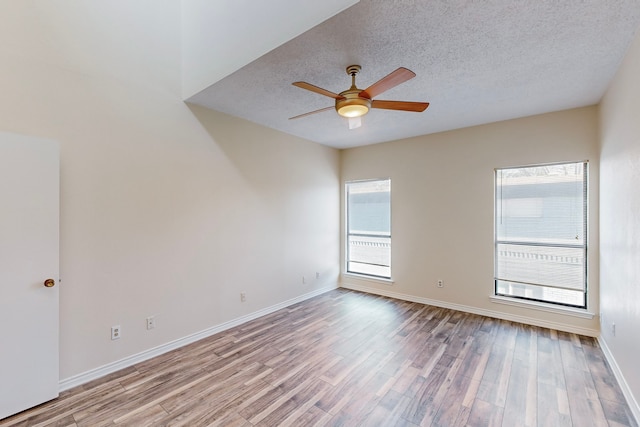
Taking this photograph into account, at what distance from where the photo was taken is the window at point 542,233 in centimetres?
341

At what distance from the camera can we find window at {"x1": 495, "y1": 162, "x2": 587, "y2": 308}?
3408 mm

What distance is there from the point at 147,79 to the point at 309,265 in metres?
3.37

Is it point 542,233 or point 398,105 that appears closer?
point 398,105

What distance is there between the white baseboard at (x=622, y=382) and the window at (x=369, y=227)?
272cm

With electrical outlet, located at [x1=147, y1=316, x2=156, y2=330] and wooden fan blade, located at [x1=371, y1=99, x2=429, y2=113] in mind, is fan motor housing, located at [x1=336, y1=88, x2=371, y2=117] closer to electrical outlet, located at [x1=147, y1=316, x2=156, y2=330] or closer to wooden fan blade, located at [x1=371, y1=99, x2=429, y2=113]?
wooden fan blade, located at [x1=371, y1=99, x2=429, y2=113]

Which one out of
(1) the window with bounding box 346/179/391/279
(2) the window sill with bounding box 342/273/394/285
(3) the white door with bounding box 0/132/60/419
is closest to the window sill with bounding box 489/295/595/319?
(2) the window sill with bounding box 342/273/394/285

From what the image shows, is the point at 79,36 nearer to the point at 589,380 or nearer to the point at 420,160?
the point at 420,160

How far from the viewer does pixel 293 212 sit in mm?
4504

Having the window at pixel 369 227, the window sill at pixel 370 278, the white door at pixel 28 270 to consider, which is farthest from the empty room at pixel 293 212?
the window at pixel 369 227

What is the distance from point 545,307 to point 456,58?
3.28m

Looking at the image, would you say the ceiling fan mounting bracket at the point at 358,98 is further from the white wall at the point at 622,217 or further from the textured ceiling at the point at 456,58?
the white wall at the point at 622,217

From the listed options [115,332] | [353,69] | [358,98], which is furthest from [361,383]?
[353,69]

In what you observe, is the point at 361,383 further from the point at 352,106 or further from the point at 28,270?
the point at 28,270

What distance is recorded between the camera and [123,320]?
264 centimetres
